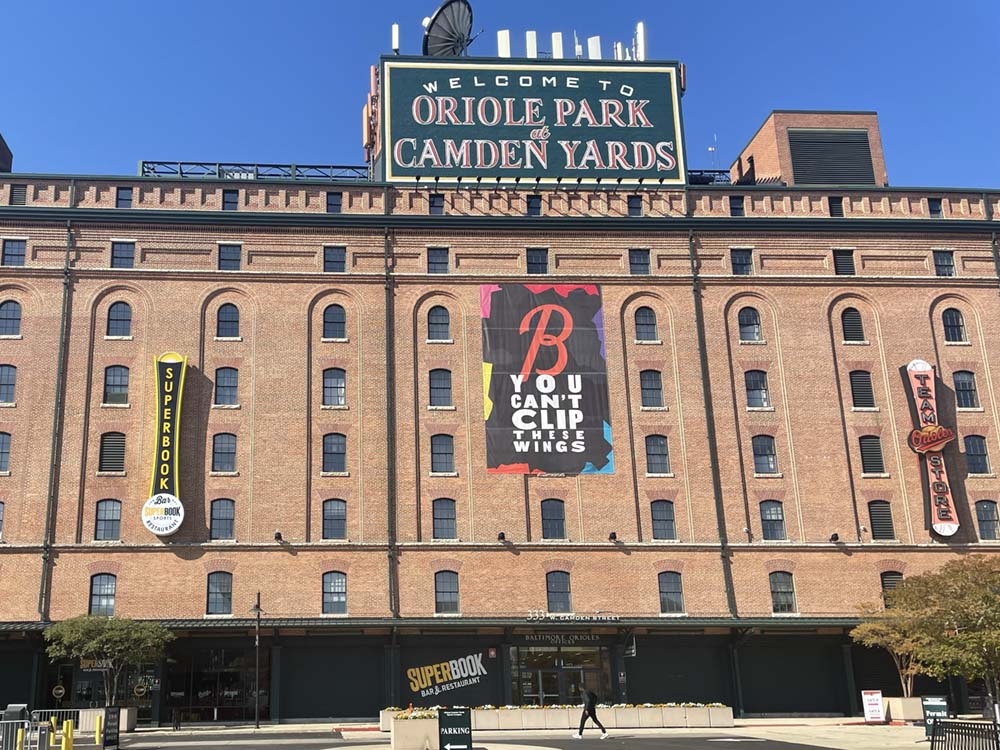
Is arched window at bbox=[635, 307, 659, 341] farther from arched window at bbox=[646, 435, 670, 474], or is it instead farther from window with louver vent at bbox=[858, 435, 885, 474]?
window with louver vent at bbox=[858, 435, 885, 474]

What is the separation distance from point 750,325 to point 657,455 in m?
8.30

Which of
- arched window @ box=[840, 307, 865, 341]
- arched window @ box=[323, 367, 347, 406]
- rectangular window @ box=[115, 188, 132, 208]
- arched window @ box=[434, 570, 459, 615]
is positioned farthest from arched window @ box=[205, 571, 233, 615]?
arched window @ box=[840, 307, 865, 341]

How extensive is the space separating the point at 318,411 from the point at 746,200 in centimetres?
2386

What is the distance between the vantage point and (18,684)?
4447 centimetres

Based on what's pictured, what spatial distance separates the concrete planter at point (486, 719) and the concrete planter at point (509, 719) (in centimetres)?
11

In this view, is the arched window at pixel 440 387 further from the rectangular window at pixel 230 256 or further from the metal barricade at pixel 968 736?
the metal barricade at pixel 968 736

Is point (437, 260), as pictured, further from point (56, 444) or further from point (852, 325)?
point (852, 325)

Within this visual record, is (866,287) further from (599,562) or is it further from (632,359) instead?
(599,562)

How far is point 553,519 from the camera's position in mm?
49312

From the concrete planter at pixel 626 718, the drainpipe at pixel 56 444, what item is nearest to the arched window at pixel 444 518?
the concrete planter at pixel 626 718

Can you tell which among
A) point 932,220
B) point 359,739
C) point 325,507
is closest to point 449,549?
point 325,507

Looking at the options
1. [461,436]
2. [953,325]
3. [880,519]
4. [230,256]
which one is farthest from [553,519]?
[953,325]

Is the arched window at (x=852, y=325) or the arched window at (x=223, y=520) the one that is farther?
the arched window at (x=852, y=325)

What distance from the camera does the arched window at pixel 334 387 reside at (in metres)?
50.1
